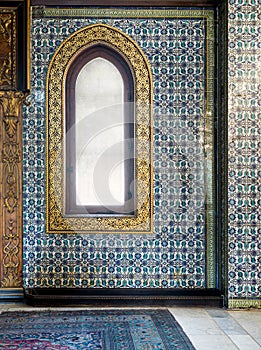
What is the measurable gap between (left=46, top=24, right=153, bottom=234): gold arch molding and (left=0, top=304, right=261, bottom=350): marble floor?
0.85 m

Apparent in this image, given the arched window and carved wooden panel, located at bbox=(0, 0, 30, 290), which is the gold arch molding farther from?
carved wooden panel, located at bbox=(0, 0, 30, 290)

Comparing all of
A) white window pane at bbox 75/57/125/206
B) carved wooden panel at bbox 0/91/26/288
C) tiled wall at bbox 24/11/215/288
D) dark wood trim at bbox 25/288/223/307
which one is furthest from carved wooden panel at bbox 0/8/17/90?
dark wood trim at bbox 25/288/223/307

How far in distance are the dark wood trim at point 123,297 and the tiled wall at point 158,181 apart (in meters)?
0.06

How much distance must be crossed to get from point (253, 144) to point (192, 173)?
0.68m

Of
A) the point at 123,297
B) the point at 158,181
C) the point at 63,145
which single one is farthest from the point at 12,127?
the point at 123,297

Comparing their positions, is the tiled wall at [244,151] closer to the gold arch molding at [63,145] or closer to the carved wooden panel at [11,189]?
the gold arch molding at [63,145]

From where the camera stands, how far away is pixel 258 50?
571cm

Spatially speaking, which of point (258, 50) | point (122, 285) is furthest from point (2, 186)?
point (258, 50)

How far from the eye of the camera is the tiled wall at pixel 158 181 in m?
5.93

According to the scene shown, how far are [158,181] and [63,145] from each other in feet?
3.33

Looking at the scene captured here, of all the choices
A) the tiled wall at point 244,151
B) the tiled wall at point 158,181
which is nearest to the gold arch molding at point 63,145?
the tiled wall at point 158,181

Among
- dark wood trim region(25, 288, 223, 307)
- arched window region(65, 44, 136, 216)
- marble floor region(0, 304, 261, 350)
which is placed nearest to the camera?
marble floor region(0, 304, 261, 350)

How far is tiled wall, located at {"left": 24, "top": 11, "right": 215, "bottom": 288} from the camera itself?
5930 mm

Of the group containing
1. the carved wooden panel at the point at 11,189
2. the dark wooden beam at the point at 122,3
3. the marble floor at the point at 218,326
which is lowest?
the marble floor at the point at 218,326
